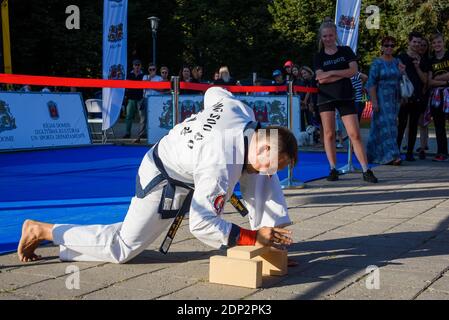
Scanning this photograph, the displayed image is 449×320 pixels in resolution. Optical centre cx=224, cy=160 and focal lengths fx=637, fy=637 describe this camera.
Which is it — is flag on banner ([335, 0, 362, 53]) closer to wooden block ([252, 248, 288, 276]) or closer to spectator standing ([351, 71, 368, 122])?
spectator standing ([351, 71, 368, 122])

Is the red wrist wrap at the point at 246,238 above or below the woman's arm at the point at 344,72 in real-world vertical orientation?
below

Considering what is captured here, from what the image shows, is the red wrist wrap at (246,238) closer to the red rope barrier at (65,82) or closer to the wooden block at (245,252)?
the wooden block at (245,252)

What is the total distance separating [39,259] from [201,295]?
4.46 ft

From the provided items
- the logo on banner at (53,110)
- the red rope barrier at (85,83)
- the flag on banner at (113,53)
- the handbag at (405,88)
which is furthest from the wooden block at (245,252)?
the flag on banner at (113,53)

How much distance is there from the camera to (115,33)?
54.4 feet

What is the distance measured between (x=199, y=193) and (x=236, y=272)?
51cm

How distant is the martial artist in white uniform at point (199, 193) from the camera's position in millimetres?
3512

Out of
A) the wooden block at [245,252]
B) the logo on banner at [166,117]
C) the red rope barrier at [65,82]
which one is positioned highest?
the red rope barrier at [65,82]

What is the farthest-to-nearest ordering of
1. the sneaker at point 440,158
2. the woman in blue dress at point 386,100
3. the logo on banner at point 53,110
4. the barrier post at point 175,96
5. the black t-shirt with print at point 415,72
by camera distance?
A: the logo on banner at point 53,110 → the sneaker at point 440,158 → the black t-shirt with print at point 415,72 → the woman in blue dress at point 386,100 → the barrier post at point 175,96

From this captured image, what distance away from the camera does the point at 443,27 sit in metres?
37.8

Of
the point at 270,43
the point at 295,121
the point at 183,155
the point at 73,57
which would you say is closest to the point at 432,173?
the point at 295,121

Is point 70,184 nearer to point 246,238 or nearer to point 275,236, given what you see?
point 246,238

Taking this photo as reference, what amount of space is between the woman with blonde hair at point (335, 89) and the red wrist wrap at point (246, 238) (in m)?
4.54

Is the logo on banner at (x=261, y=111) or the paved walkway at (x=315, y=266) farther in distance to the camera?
the logo on banner at (x=261, y=111)
